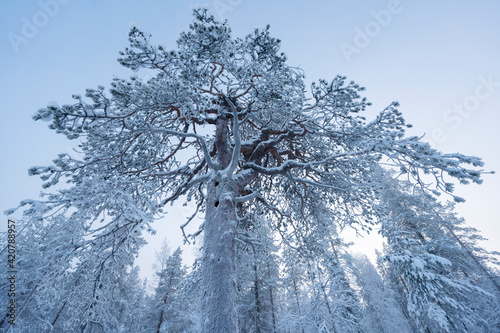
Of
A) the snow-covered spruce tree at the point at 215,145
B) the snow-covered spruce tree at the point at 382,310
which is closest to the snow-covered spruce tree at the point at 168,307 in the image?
the snow-covered spruce tree at the point at 215,145

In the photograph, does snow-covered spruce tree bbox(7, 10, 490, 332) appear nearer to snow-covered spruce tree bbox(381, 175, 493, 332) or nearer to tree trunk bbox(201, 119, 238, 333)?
tree trunk bbox(201, 119, 238, 333)

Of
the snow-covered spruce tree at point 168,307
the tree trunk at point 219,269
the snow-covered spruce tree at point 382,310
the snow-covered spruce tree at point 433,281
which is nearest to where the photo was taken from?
the tree trunk at point 219,269

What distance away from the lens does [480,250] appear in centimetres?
1619

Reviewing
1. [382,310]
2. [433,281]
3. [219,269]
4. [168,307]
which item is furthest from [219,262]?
[382,310]

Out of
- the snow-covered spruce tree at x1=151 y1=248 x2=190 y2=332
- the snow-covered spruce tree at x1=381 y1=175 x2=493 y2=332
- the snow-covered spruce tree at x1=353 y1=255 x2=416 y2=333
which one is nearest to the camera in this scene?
the snow-covered spruce tree at x1=381 y1=175 x2=493 y2=332

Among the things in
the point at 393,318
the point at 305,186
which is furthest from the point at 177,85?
the point at 393,318

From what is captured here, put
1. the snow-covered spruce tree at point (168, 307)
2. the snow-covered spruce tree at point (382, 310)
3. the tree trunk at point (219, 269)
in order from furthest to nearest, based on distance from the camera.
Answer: the snow-covered spruce tree at point (382, 310)
the snow-covered spruce tree at point (168, 307)
the tree trunk at point (219, 269)

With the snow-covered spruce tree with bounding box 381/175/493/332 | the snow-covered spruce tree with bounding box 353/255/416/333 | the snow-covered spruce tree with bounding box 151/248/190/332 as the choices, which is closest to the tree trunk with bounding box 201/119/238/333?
the snow-covered spruce tree with bounding box 381/175/493/332

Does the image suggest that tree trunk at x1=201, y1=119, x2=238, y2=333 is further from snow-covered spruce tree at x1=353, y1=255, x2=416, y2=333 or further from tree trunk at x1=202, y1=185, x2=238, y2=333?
snow-covered spruce tree at x1=353, y1=255, x2=416, y2=333

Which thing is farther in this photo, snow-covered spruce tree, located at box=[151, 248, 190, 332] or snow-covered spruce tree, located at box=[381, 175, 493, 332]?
snow-covered spruce tree, located at box=[151, 248, 190, 332]

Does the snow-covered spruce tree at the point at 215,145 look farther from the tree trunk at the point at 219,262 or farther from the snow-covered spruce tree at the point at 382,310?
the snow-covered spruce tree at the point at 382,310

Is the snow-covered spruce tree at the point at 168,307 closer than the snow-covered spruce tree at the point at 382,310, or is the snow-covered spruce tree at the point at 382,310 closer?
the snow-covered spruce tree at the point at 168,307

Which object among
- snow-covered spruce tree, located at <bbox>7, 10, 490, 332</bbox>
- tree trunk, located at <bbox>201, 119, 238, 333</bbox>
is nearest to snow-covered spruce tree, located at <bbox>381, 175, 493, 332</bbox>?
snow-covered spruce tree, located at <bbox>7, 10, 490, 332</bbox>

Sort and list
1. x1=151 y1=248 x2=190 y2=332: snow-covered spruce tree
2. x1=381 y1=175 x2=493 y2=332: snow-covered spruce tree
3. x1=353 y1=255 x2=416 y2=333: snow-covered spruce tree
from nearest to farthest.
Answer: x1=381 y1=175 x2=493 y2=332: snow-covered spruce tree
x1=151 y1=248 x2=190 y2=332: snow-covered spruce tree
x1=353 y1=255 x2=416 y2=333: snow-covered spruce tree
